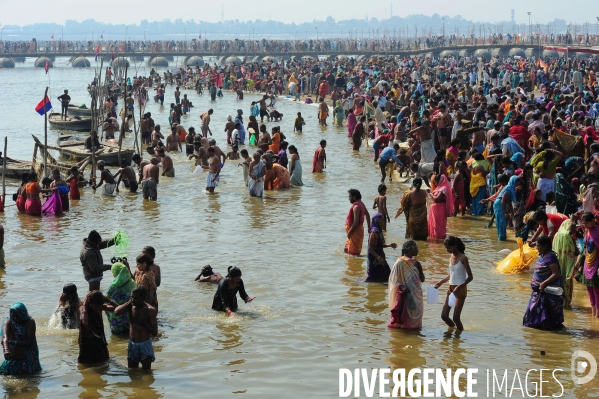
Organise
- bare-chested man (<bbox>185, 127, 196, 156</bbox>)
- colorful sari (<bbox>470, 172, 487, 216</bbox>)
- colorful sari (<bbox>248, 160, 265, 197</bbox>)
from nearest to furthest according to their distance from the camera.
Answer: colorful sari (<bbox>470, 172, 487, 216</bbox>), colorful sari (<bbox>248, 160, 265, 197</bbox>), bare-chested man (<bbox>185, 127, 196, 156</bbox>)

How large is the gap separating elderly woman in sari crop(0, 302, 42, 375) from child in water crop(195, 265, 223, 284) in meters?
3.78

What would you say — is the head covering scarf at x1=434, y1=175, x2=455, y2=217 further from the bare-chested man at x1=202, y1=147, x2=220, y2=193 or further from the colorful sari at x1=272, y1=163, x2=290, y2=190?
the bare-chested man at x1=202, y1=147, x2=220, y2=193

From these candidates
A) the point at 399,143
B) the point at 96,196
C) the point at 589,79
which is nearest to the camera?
the point at 96,196

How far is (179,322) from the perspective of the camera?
1027 centimetres

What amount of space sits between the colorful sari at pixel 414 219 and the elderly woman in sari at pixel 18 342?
22.5 ft

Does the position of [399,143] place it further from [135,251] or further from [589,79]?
[589,79]

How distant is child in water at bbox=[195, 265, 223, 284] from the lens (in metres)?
12.0

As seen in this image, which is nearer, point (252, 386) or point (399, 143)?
point (252, 386)

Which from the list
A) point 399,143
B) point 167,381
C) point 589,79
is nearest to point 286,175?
point 399,143

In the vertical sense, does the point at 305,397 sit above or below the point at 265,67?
below

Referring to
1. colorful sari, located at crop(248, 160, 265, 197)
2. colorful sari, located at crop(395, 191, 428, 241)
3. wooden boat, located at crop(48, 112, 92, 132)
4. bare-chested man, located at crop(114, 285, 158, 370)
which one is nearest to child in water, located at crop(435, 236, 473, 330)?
bare-chested man, located at crop(114, 285, 158, 370)

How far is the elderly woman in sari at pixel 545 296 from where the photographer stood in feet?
29.9

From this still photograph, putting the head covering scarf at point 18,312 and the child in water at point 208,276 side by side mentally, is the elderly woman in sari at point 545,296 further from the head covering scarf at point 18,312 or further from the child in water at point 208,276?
the head covering scarf at point 18,312

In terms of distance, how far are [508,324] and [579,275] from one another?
1.01m
